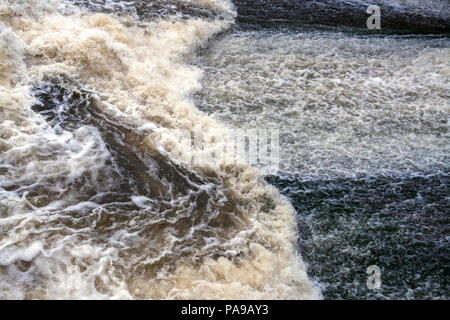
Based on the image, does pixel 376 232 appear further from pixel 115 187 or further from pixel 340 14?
pixel 340 14

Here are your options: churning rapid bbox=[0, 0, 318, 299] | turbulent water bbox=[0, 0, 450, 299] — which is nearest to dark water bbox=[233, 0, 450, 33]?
turbulent water bbox=[0, 0, 450, 299]

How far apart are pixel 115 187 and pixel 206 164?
1072 millimetres

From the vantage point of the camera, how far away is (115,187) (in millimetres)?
4527

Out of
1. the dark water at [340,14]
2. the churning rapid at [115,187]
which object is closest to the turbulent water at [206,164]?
the churning rapid at [115,187]

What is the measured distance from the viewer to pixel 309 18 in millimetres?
9078

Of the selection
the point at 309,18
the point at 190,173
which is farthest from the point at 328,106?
the point at 309,18

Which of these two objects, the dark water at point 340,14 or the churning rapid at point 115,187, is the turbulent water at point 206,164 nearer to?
the churning rapid at point 115,187

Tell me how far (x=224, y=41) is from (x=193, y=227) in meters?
4.57

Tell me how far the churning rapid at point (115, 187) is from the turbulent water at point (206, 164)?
17mm

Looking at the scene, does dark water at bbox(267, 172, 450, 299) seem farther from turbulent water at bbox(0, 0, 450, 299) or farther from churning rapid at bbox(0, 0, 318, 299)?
churning rapid at bbox(0, 0, 318, 299)

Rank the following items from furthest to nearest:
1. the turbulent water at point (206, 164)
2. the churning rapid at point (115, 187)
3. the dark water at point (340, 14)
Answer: the dark water at point (340, 14) → the turbulent water at point (206, 164) → the churning rapid at point (115, 187)

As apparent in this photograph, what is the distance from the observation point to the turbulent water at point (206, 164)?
3820 mm

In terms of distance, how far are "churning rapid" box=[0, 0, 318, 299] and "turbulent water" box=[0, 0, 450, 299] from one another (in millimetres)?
17

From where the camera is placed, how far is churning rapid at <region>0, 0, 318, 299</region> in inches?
145
